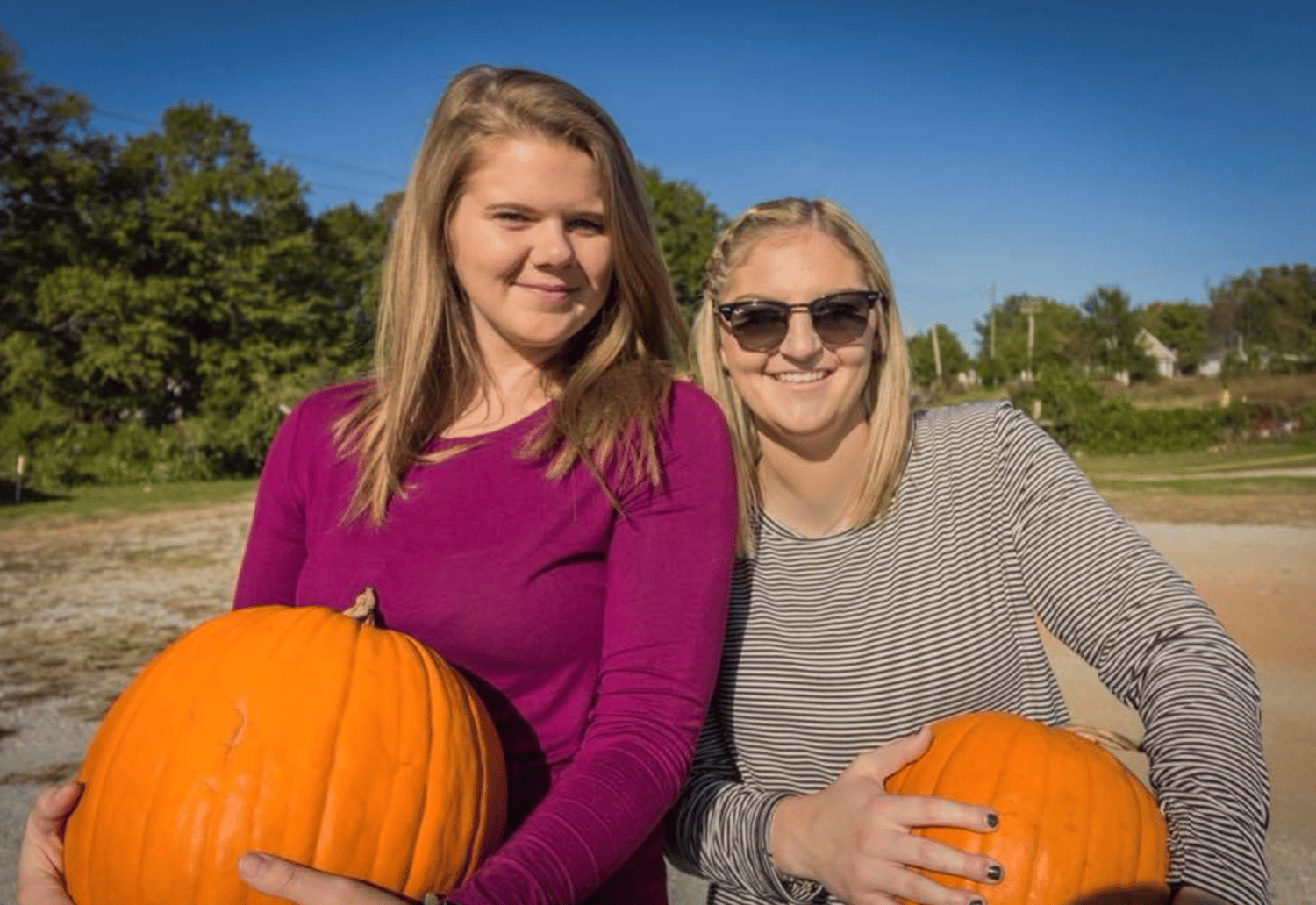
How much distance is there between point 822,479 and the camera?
7.53 ft

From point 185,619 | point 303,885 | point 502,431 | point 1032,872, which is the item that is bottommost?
point 185,619

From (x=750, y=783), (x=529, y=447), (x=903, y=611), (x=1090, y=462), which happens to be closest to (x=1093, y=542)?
(x=903, y=611)

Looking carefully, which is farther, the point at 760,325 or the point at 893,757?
the point at 760,325

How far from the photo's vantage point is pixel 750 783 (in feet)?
7.18

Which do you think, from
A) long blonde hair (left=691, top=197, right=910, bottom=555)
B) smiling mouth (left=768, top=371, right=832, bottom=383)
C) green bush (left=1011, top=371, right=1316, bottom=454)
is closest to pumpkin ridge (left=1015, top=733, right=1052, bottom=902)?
long blonde hair (left=691, top=197, right=910, bottom=555)

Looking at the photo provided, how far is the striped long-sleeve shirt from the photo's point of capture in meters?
1.81

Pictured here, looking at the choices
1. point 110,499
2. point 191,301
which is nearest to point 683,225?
point 191,301

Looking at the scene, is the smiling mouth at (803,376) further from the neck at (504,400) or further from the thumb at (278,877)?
the thumb at (278,877)

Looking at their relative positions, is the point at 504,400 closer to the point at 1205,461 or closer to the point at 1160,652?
the point at 1160,652

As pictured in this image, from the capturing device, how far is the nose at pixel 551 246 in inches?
69.2

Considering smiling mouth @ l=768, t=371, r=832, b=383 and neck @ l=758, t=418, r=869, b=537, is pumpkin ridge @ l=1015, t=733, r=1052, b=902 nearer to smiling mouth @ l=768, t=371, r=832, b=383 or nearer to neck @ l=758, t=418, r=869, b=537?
neck @ l=758, t=418, r=869, b=537

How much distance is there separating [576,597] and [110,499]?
23496 mm

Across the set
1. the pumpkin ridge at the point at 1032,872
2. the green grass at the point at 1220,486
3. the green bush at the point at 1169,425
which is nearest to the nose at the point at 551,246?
the pumpkin ridge at the point at 1032,872

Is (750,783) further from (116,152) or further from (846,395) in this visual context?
(116,152)
